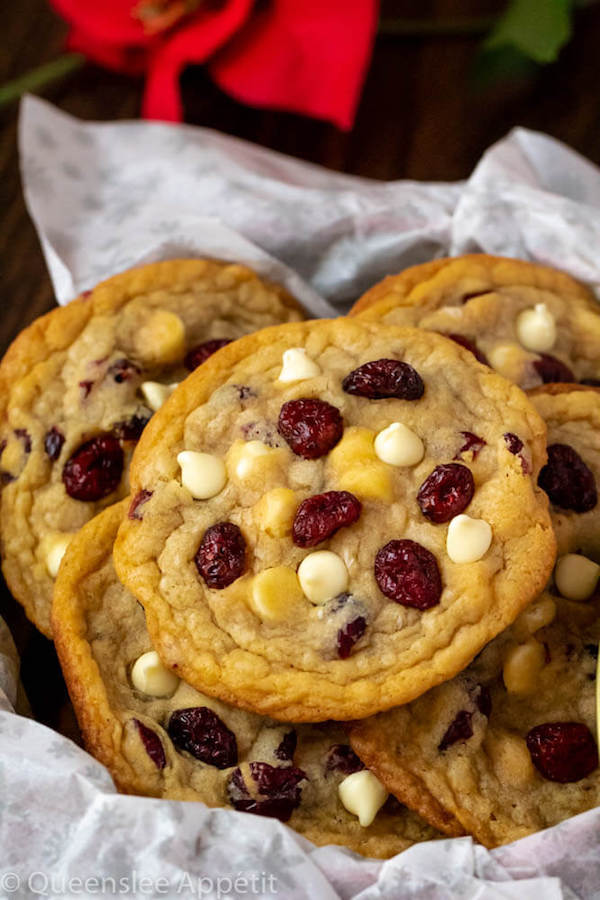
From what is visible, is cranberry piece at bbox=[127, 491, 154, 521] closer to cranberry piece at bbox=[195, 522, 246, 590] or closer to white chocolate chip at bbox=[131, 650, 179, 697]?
cranberry piece at bbox=[195, 522, 246, 590]

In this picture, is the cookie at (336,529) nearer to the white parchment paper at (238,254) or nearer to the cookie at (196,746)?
the cookie at (196,746)

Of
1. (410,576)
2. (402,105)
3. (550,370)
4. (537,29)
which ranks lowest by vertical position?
(410,576)

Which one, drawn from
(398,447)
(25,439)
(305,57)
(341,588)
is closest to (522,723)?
(341,588)

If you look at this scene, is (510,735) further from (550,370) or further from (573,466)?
(550,370)

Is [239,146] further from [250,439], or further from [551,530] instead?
[551,530]

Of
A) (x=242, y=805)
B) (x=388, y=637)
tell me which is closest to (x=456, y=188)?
(x=388, y=637)

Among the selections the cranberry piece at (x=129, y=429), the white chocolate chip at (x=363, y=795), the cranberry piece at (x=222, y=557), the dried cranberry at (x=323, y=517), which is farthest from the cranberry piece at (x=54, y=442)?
the white chocolate chip at (x=363, y=795)

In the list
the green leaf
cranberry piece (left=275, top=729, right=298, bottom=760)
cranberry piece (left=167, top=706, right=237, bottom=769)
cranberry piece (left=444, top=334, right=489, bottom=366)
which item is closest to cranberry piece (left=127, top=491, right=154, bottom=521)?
cranberry piece (left=167, top=706, right=237, bottom=769)
